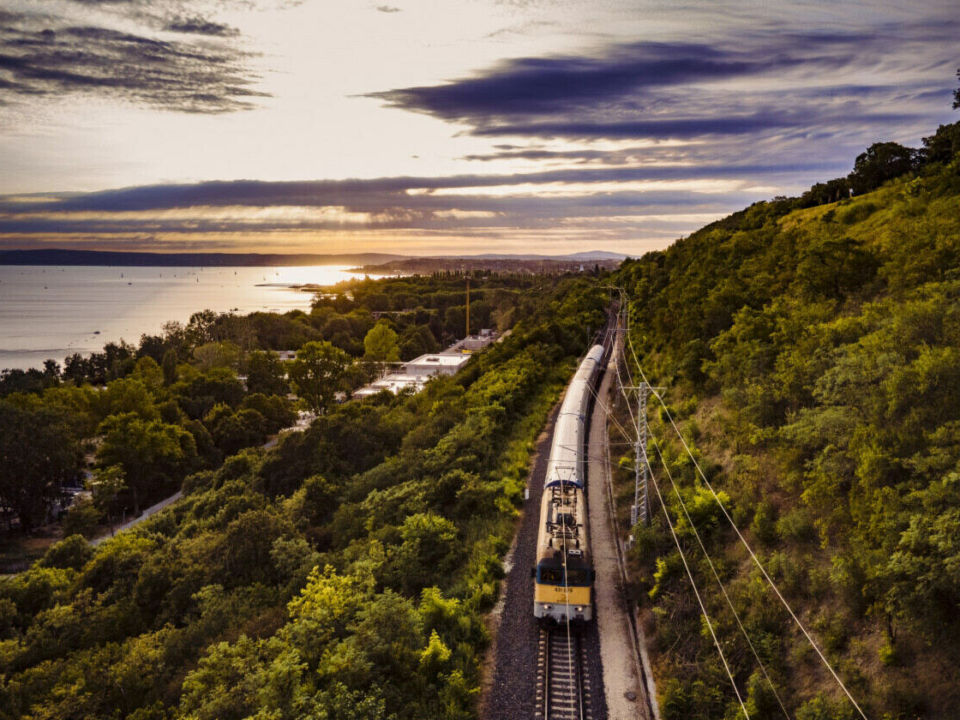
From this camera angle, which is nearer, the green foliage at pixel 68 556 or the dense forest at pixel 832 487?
the dense forest at pixel 832 487

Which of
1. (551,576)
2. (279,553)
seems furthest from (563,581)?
(279,553)

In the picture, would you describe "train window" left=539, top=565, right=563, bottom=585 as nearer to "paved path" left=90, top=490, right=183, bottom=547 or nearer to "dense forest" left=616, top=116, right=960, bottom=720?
"dense forest" left=616, top=116, right=960, bottom=720

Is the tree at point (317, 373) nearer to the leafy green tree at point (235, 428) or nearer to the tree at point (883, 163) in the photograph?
the leafy green tree at point (235, 428)

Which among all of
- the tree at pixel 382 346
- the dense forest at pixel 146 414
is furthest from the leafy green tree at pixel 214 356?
the tree at pixel 382 346

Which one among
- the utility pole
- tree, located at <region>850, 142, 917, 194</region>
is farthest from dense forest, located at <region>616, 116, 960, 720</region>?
tree, located at <region>850, 142, 917, 194</region>

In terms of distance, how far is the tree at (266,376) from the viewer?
74188 mm

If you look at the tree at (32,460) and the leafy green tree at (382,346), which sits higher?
the leafy green tree at (382,346)

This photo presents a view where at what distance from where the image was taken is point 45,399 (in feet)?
188

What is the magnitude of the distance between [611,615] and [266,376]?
210 ft

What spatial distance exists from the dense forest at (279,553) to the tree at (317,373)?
0.17 m

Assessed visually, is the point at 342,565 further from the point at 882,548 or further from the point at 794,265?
the point at 794,265

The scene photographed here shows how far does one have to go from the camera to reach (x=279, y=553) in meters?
26.5

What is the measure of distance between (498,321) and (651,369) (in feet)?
283

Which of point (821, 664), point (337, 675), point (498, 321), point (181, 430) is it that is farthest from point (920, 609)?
point (498, 321)
